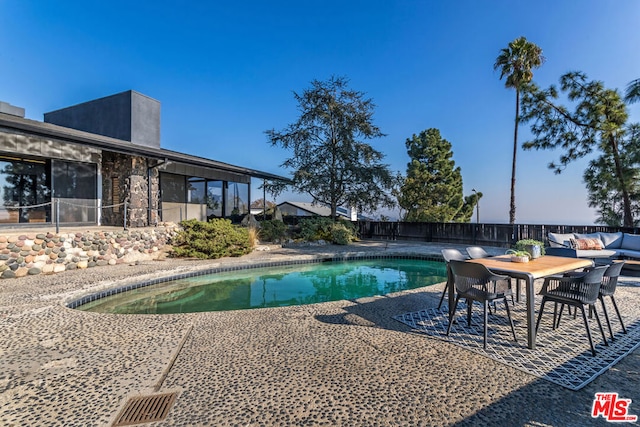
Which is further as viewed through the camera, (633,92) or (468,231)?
(468,231)

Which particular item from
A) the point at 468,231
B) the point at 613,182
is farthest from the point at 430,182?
the point at 613,182

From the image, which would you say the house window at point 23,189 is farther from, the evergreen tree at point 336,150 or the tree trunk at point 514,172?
the tree trunk at point 514,172

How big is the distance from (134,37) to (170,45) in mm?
1431

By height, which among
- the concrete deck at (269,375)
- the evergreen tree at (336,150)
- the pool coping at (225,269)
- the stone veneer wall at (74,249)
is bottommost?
the pool coping at (225,269)

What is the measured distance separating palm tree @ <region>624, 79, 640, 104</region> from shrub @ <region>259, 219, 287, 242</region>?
13339 mm

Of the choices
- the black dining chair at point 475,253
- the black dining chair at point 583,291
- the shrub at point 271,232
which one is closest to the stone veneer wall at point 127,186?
the shrub at point 271,232

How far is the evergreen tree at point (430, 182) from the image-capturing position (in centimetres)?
2050

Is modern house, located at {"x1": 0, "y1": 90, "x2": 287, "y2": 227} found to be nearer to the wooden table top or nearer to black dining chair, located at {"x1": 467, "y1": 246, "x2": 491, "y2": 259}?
black dining chair, located at {"x1": 467, "y1": 246, "x2": 491, "y2": 259}

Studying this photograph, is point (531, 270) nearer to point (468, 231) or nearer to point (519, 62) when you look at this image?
point (468, 231)

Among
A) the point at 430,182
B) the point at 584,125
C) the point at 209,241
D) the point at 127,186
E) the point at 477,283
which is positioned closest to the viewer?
the point at 477,283

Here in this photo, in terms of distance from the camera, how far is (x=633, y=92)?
34.6 feet

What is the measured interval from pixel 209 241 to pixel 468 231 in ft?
33.9

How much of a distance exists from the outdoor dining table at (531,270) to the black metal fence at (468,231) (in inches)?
308

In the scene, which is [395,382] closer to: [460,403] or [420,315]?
[460,403]
